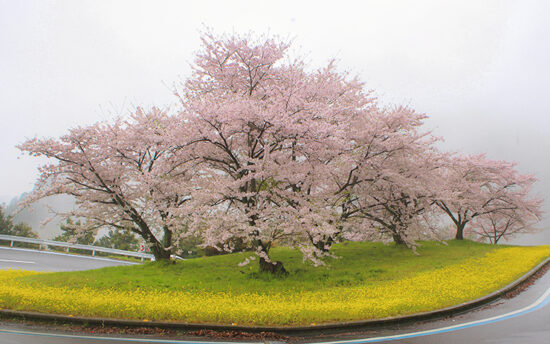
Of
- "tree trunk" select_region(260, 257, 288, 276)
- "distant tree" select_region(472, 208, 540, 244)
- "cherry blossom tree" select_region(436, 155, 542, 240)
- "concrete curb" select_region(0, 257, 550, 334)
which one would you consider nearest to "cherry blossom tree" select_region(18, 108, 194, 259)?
"tree trunk" select_region(260, 257, 288, 276)

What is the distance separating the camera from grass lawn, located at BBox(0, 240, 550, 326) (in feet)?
32.5

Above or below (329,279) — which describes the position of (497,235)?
above

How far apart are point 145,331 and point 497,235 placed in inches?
1786

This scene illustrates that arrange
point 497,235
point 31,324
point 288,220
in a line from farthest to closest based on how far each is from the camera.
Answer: point 497,235, point 288,220, point 31,324

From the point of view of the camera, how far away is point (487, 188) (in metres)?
32.6

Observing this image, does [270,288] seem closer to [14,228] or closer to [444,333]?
[444,333]

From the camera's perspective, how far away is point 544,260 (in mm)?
20438

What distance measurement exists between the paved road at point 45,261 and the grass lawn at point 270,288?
576 centimetres

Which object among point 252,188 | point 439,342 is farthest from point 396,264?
point 439,342

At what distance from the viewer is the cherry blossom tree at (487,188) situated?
29016mm

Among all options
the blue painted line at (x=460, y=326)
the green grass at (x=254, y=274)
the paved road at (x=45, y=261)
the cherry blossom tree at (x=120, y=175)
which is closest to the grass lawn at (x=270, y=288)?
the green grass at (x=254, y=274)

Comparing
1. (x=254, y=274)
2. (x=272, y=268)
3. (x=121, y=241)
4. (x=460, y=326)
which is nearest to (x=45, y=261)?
(x=254, y=274)

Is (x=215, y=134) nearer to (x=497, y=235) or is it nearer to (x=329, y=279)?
(x=329, y=279)

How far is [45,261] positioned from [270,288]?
19.8 meters
